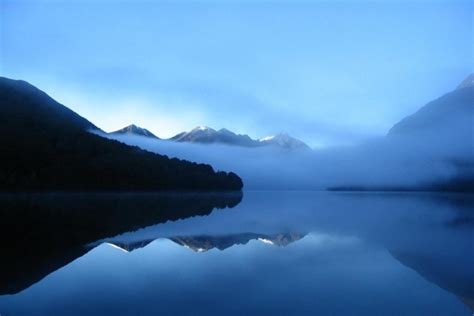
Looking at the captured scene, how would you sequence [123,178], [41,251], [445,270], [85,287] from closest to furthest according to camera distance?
[85,287], [445,270], [41,251], [123,178]

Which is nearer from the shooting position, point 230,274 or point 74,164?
point 230,274

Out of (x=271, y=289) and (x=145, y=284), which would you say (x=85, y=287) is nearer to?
(x=145, y=284)

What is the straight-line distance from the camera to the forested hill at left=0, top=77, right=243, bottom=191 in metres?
106

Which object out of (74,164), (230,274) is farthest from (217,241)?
(74,164)

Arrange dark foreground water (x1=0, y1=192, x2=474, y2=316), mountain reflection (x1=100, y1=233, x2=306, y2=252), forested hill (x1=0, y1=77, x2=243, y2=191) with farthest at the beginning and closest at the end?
1. forested hill (x1=0, y1=77, x2=243, y2=191)
2. mountain reflection (x1=100, y1=233, x2=306, y2=252)
3. dark foreground water (x1=0, y1=192, x2=474, y2=316)

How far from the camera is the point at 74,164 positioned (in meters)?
118

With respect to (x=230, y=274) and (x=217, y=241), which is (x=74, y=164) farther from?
(x=230, y=274)

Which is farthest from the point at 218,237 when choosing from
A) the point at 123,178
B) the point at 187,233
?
the point at 123,178

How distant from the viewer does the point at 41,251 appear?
14.3 meters

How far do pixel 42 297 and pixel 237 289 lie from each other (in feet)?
14.3

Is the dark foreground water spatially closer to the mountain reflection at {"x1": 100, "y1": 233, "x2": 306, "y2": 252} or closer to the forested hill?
the mountain reflection at {"x1": 100, "y1": 233, "x2": 306, "y2": 252}

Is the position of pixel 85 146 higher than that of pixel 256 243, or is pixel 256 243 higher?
pixel 85 146

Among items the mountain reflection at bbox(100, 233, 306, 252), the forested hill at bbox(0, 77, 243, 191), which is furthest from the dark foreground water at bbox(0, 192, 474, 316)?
the forested hill at bbox(0, 77, 243, 191)

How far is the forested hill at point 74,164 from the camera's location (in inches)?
4156
